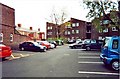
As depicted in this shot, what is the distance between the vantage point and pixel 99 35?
68938 mm

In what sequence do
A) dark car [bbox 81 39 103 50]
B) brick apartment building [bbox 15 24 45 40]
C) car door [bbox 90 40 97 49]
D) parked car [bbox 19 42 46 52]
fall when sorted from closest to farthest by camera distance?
parked car [bbox 19 42 46 52] → dark car [bbox 81 39 103 50] → car door [bbox 90 40 97 49] → brick apartment building [bbox 15 24 45 40]

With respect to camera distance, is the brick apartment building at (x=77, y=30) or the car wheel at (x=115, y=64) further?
the brick apartment building at (x=77, y=30)

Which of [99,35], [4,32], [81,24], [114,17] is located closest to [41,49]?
[4,32]

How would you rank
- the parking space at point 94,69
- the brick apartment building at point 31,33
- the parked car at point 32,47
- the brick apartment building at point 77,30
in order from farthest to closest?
the brick apartment building at point 77,30 → the brick apartment building at point 31,33 → the parked car at point 32,47 → the parking space at point 94,69

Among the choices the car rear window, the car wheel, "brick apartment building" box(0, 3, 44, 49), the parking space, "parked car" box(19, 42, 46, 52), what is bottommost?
the parking space

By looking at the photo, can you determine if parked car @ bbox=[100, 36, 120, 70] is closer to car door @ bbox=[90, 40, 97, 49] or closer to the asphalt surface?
the asphalt surface

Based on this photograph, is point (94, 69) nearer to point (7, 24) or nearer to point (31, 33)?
point (7, 24)

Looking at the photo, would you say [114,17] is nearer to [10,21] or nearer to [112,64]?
[10,21]

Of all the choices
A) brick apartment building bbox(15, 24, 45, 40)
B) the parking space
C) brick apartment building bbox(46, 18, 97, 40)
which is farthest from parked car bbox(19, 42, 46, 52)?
brick apartment building bbox(15, 24, 45, 40)

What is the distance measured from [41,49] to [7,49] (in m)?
11.4

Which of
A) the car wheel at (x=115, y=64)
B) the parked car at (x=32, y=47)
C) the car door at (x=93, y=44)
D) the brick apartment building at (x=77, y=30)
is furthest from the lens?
the brick apartment building at (x=77, y=30)

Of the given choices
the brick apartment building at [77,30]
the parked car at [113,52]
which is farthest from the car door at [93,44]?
the brick apartment building at [77,30]

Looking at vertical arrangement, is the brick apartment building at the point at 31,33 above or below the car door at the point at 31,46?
above

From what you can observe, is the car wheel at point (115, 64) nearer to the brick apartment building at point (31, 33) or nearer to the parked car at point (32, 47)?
the parked car at point (32, 47)
